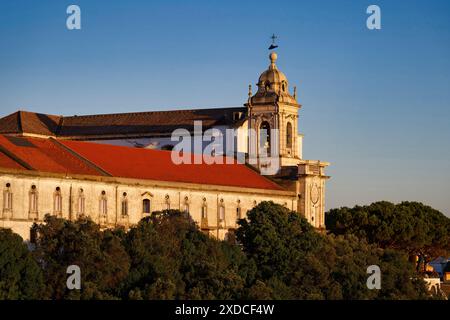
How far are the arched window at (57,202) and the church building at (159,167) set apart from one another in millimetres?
58

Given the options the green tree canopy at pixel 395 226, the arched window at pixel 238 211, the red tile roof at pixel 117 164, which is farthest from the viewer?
the green tree canopy at pixel 395 226

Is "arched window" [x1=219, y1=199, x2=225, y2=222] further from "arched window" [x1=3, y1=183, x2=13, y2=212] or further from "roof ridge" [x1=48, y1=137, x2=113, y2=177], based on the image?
"arched window" [x1=3, y1=183, x2=13, y2=212]

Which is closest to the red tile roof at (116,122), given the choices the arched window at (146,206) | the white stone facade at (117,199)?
the white stone facade at (117,199)

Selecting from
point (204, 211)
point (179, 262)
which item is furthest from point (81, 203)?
point (204, 211)

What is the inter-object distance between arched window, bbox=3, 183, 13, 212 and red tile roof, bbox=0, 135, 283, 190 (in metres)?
1.55

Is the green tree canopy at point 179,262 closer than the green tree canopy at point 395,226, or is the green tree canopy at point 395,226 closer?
the green tree canopy at point 179,262

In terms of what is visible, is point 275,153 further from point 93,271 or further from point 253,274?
point 93,271

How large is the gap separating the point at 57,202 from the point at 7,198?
14.4ft

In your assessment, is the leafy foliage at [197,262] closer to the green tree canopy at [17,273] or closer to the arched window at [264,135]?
the green tree canopy at [17,273]

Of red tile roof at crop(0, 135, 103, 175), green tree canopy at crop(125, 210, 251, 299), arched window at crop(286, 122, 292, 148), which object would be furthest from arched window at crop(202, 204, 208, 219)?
arched window at crop(286, 122, 292, 148)

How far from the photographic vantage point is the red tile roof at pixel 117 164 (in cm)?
10325

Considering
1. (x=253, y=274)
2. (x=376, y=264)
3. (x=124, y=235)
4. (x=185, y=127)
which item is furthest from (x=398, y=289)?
(x=185, y=127)
